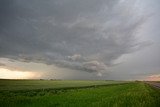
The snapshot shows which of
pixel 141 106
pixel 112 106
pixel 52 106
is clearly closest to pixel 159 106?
pixel 141 106

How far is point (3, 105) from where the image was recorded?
1956 cm

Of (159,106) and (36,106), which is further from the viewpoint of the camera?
(36,106)

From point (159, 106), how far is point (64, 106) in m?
8.63

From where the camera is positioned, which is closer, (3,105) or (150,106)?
(150,106)

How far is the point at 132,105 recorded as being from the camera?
1819 centimetres

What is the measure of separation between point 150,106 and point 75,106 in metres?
6.71

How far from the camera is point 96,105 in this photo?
1906cm

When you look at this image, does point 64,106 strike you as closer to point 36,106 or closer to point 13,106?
point 36,106

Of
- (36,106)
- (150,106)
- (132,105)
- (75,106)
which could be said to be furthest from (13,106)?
(150,106)

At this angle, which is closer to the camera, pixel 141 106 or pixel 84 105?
pixel 141 106

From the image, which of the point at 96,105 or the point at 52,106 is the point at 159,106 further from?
the point at 52,106

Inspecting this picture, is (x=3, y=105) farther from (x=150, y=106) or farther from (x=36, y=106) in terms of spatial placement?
(x=150, y=106)

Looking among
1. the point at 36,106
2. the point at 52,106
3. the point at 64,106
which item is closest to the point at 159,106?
the point at 64,106

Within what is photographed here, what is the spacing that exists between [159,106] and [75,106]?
7541 millimetres
